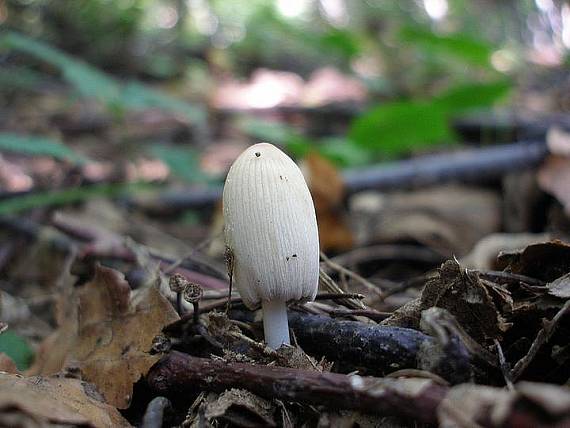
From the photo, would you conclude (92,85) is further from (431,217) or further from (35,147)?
(431,217)

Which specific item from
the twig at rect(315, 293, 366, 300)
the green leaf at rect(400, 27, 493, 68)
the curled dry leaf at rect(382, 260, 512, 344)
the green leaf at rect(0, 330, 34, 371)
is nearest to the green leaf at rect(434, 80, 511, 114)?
the green leaf at rect(400, 27, 493, 68)

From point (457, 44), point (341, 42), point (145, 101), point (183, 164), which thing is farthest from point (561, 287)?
point (341, 42)

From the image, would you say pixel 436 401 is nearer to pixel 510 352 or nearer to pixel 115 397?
pixel 510 352

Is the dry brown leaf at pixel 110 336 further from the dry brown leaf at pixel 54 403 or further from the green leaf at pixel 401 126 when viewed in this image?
the green leaf at pixel 401 126

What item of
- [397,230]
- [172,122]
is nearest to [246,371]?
[397,230]

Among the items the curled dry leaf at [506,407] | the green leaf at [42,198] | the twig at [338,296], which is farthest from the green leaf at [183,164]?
the curled dry leaf at [506,407]
